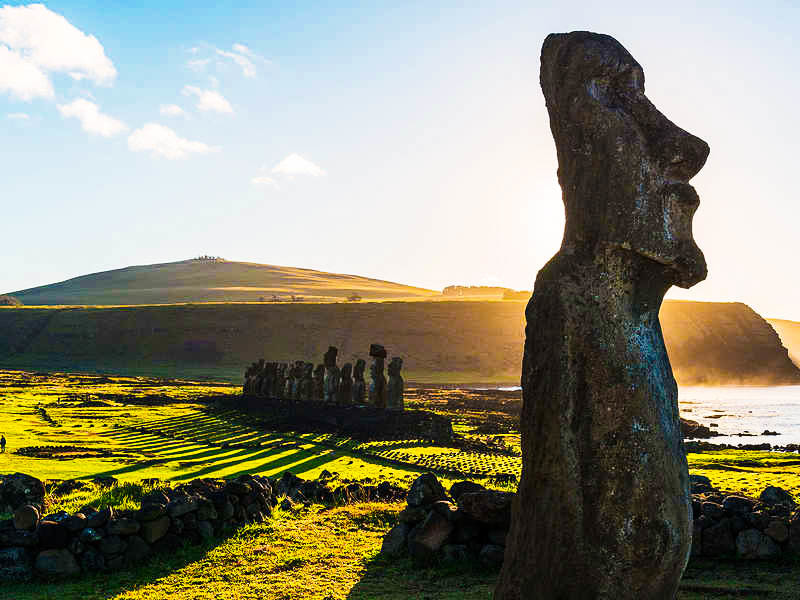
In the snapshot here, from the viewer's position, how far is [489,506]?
1018cm

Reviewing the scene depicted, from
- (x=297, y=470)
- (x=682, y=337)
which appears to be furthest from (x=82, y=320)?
(x=297, y=470)

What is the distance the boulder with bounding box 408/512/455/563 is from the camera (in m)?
10.3

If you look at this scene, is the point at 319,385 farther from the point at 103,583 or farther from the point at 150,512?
the point at 103,583

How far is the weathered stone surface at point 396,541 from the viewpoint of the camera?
10.6m

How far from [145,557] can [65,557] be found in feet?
3.35

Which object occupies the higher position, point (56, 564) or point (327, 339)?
point (327, 339)

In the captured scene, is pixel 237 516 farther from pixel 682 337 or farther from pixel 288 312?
pixel 682 337

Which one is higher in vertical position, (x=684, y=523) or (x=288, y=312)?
(x=288, y=312)

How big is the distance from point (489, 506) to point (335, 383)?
3233 cm

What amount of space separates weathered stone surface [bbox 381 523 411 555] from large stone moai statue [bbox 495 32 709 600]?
469 cm

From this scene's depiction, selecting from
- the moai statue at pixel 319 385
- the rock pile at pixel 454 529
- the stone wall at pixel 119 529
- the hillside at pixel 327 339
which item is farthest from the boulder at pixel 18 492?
the hillside at pixel 327 339

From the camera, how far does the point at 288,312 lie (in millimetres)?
118562

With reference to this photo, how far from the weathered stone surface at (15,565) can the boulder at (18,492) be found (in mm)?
3018

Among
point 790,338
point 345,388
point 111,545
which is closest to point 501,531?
point 111,545
